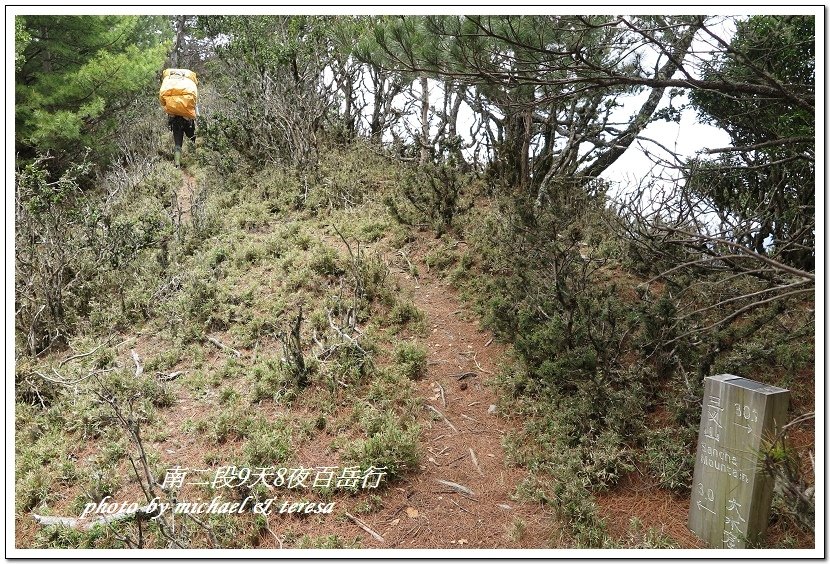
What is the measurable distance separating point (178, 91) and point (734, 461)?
9326 mm

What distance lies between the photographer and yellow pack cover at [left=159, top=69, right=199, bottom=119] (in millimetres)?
8562

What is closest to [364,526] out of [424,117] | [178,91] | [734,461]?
[734,461]

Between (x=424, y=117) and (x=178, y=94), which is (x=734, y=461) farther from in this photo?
(x=178, y=94)

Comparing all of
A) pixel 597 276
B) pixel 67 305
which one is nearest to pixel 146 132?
pixel 67 305

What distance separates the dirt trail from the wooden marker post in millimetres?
958

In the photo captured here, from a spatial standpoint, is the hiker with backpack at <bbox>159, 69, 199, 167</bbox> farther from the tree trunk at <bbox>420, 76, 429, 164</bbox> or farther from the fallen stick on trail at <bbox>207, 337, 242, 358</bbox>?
the fallen stick on trail at <bbox>207, 337, 242, 358</bbox>

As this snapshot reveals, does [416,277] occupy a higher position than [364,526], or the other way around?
[416,277]

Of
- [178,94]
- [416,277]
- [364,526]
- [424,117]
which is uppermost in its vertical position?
[424,117]

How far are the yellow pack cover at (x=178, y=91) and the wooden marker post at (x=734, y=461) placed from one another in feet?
29.5

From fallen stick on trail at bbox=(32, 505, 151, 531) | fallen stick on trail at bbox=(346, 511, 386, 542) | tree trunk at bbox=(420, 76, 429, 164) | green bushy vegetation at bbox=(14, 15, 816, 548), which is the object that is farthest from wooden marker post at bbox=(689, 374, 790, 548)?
tree trunk at bbox=(420, 76, 429, 164)

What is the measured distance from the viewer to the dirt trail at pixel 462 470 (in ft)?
10.4

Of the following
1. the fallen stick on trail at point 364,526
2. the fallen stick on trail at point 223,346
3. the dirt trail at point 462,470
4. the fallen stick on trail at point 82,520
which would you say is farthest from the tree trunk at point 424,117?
the fallen stick on trail at point 82,520

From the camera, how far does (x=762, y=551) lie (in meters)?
2.77

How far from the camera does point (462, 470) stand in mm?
3701
